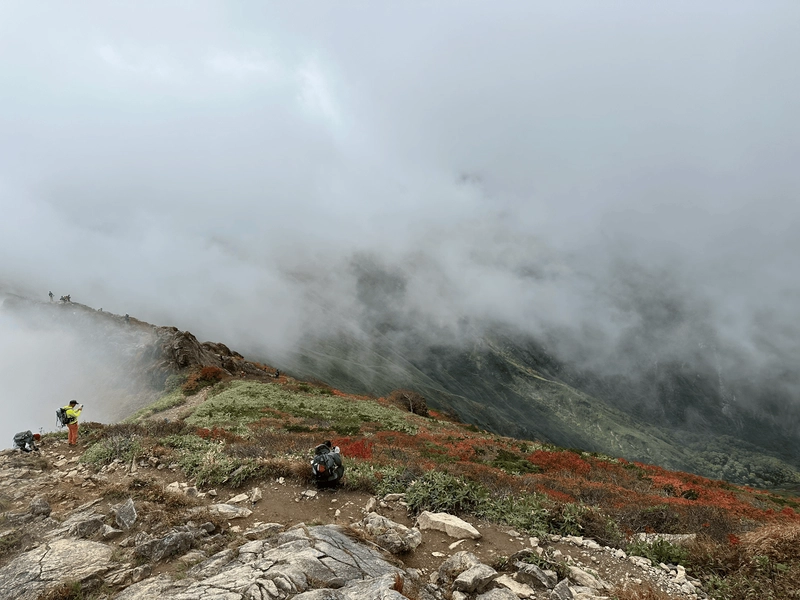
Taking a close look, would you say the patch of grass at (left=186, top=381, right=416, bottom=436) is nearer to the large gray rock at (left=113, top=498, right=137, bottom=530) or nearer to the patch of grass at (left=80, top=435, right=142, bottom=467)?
the patch of grass at (left=80, top=435, right=142, bottom=467)

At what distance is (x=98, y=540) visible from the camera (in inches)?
387

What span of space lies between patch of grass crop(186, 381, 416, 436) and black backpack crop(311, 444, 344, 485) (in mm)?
11923

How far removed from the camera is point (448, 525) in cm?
1073

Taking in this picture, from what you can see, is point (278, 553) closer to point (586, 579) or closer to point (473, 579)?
point (473, 579)

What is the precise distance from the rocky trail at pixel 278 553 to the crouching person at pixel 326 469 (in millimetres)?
395

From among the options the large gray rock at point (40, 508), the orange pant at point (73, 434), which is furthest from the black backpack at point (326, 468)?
the orange pant at point (73, 434)

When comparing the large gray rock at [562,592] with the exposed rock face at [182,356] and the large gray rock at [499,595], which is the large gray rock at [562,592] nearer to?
the large gray rock at [499,595]

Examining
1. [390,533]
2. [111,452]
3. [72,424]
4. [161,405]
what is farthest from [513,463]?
[161,405]

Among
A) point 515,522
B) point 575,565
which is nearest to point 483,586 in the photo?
point 575,565

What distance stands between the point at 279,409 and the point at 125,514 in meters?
24.0

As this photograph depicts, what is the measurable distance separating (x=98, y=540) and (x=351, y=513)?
649 centimetres

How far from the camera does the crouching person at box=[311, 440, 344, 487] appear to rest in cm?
1328

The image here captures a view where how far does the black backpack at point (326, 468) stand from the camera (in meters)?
13.3

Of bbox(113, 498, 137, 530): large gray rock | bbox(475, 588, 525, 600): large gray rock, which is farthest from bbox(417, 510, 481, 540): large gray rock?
bbox(113, 498, 137, 530): large gray rock
